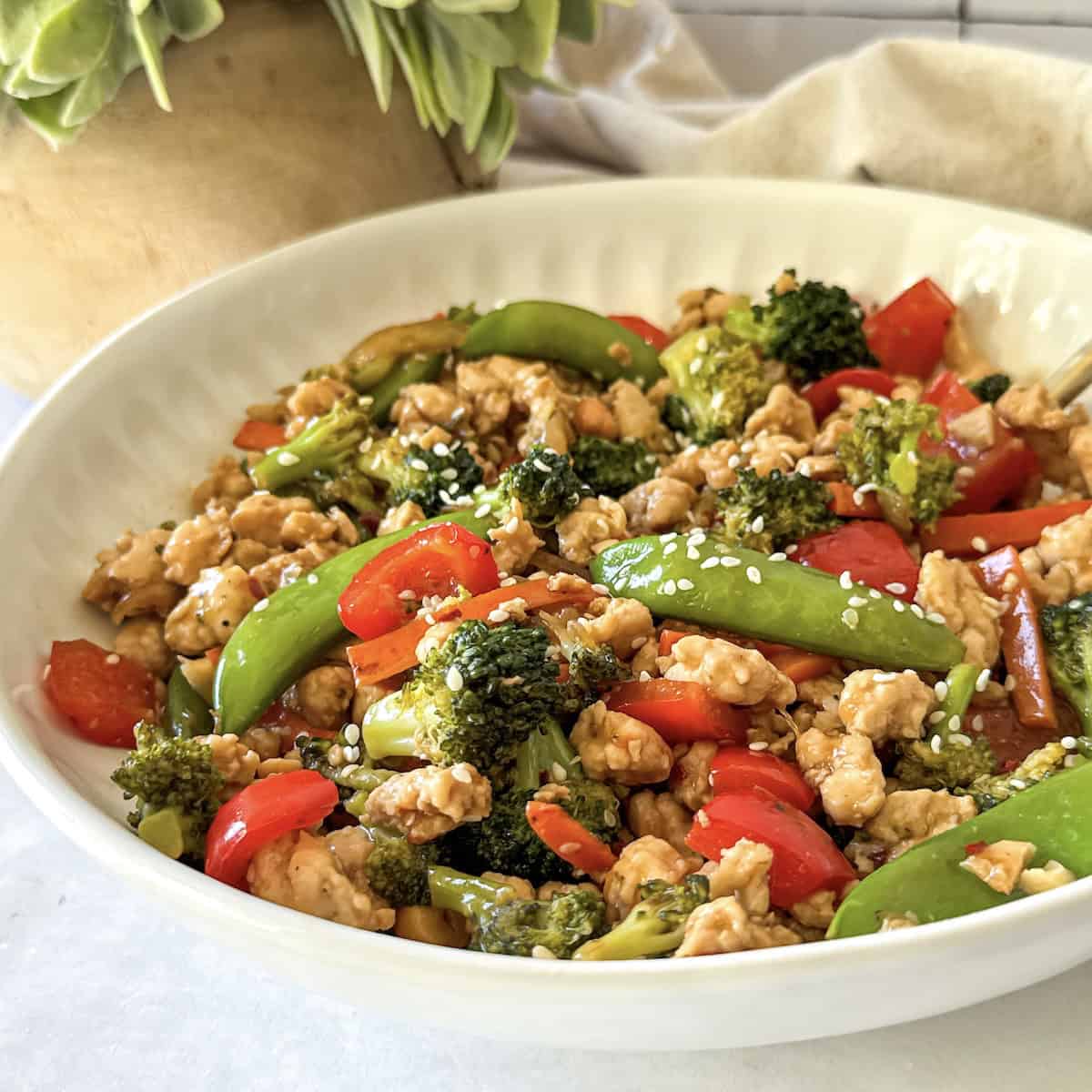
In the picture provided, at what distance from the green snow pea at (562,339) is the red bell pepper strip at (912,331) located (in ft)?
1.57

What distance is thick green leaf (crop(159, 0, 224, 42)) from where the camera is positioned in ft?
7.50

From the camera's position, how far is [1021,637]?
1.80 m

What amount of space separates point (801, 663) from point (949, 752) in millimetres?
244

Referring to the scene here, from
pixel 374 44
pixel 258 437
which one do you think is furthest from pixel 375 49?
pixel 258 437

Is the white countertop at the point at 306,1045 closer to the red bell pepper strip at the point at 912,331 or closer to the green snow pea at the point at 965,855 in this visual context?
the green snow pea at the point at 965,855

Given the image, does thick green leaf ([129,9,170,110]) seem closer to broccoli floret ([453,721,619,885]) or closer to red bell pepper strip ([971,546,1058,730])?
broccoli floret ([453,721,619,885])

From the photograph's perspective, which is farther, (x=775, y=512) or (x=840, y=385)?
(x=840, y=385)

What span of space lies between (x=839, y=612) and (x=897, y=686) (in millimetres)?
148

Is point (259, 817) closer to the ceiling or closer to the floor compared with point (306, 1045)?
closer to the ceiling

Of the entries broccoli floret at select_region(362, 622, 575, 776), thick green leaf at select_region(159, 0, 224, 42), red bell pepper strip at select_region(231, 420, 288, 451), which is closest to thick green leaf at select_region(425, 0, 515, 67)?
thick green leaf at select_region(159, 0, 224, 42)

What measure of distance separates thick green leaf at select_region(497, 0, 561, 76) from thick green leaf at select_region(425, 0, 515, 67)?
25 mm

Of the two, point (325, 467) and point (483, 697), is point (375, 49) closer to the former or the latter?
point (325, 467)

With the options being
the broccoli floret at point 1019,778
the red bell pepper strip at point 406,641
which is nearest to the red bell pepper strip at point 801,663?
the broccoli floret at point 1019,778

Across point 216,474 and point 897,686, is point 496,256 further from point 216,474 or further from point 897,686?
point 897,686
